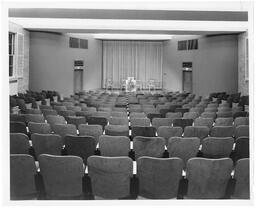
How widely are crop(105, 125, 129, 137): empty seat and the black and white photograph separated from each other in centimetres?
2

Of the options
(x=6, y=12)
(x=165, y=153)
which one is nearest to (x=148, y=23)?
(x=165, y=153)

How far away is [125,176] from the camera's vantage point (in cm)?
428

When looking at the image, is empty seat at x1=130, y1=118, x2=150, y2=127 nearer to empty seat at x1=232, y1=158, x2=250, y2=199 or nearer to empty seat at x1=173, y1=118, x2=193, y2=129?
empty seat at x1=173, y1=118, x2=193, y2=129

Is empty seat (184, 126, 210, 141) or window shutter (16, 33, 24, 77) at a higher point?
window shutter (16, 33, 24, 77)

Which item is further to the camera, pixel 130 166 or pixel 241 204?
pixel 130 166

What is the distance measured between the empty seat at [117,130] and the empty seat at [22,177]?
267 centimetres

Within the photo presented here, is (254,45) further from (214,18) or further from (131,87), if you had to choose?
(131,87)

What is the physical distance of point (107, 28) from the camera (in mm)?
16641

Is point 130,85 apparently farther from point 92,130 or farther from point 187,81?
point 92,130

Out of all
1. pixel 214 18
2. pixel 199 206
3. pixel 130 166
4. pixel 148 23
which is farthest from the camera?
pixel 148 23

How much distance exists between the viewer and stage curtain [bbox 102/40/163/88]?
26.5 metres

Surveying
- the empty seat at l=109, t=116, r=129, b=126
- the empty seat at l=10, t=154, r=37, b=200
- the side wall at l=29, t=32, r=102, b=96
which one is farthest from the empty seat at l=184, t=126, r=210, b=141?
the side wall at l=29, t=32, r=102, b=96

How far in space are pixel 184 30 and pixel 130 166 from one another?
13278 millimetres

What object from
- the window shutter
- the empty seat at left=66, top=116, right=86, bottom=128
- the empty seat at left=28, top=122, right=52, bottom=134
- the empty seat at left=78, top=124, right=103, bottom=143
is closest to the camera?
the empty seat at left=78, top=124, right=103, bottom=143
